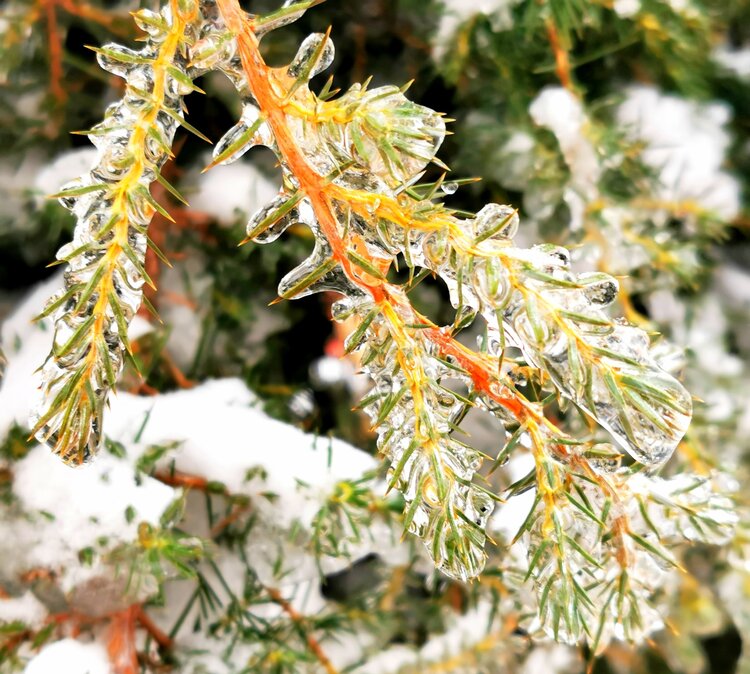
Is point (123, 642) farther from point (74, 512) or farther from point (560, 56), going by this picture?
point (560, 56)

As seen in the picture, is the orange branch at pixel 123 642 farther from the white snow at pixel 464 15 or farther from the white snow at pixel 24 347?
the white snow at pixel 464 15

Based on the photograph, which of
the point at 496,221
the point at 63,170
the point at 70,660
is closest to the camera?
the point at 496,221

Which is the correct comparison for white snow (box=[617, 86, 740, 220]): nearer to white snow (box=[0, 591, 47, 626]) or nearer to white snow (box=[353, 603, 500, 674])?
white snow (box=[353, 603, 500, 674])

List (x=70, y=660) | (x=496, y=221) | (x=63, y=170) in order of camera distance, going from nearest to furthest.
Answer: (x=496, y=221), (x=70, y=660), (x=63, y=170)

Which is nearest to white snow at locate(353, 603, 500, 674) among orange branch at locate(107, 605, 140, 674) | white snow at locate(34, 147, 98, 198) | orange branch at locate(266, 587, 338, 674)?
orange branch at locate(266, 587, 338, 674)

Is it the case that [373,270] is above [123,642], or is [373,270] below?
above

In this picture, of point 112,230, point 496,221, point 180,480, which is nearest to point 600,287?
point 496,221
